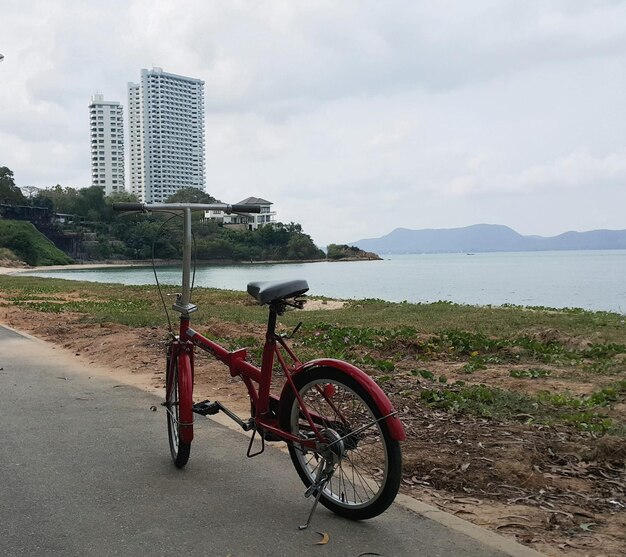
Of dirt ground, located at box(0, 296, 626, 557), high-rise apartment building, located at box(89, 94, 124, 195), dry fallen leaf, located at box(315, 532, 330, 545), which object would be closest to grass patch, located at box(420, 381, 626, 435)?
dirt ground, located at box(0, 296, 626, 557)

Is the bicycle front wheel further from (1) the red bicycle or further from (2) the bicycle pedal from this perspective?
(2) the bicycle pedal

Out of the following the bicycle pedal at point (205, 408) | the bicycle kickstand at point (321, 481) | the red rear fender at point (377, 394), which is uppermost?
the red rear fender at point (377, 394)

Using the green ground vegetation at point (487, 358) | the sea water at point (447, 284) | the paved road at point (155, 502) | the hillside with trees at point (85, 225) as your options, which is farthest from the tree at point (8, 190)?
the paved road at point (155, 502)

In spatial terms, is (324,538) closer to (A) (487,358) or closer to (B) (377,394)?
(B) (377,394)

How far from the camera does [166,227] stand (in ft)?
14.5

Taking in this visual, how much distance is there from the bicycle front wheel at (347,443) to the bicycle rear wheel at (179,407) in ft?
2.31

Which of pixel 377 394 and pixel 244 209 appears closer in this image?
pixel 377 394

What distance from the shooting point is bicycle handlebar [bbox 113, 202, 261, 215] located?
402cm

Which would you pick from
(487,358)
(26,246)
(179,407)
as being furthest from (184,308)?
(26,246)

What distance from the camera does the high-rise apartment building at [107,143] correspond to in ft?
528

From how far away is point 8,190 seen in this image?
10725 centimetres

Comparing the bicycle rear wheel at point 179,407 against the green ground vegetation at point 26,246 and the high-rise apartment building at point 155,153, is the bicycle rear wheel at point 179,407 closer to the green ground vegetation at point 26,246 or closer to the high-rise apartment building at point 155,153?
the green ground vegetation at point 26,246

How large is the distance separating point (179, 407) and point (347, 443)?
47.8 inches

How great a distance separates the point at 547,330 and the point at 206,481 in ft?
26.8
